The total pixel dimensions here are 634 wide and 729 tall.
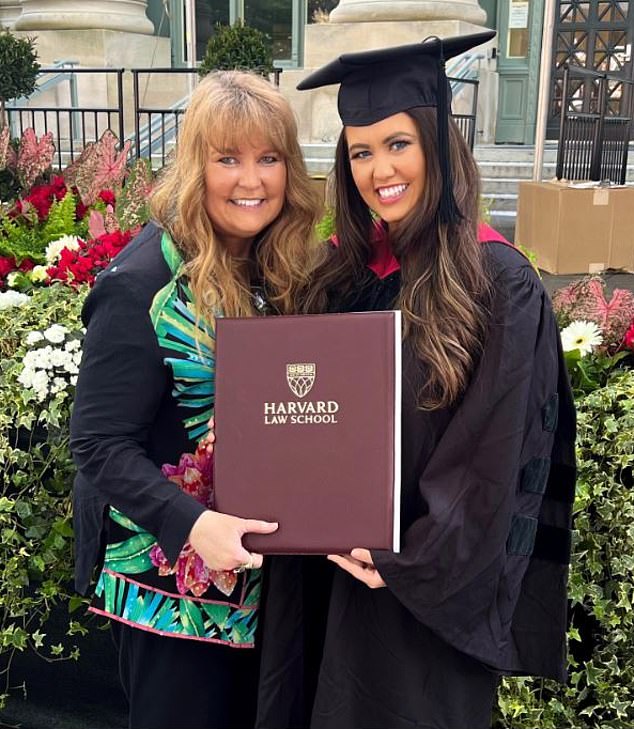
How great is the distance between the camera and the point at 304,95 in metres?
11.0

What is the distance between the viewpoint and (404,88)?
Result: 169 cm

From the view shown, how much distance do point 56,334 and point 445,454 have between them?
1.62m

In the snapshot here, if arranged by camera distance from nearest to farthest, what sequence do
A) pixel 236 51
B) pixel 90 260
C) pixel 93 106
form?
pixel 90 260
pixel 236 51
pixel 93 106

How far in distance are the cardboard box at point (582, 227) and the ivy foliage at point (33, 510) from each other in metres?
5.57

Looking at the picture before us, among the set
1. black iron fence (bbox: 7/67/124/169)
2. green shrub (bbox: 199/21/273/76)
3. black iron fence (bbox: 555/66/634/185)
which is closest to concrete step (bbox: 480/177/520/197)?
black iron fence (bbox: 555/66/634/185)

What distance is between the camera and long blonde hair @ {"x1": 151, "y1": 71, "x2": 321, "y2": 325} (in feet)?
5.61

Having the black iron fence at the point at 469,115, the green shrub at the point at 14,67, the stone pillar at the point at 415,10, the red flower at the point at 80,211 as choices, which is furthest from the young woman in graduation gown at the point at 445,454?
the stone pillar at the point at 415,10

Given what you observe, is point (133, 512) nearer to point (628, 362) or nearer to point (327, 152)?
point (628, 362)

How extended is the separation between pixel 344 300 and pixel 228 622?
79cm

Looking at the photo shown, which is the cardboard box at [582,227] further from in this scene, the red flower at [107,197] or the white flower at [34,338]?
the white flower at [34,338]

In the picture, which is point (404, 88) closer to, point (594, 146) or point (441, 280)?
point (441, 280)

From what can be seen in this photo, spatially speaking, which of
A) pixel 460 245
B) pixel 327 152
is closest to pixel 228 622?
pixel 460 245

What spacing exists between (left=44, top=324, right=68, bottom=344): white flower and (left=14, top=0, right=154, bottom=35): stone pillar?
10.7 meters

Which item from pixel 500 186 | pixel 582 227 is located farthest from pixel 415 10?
pixel 582 227
